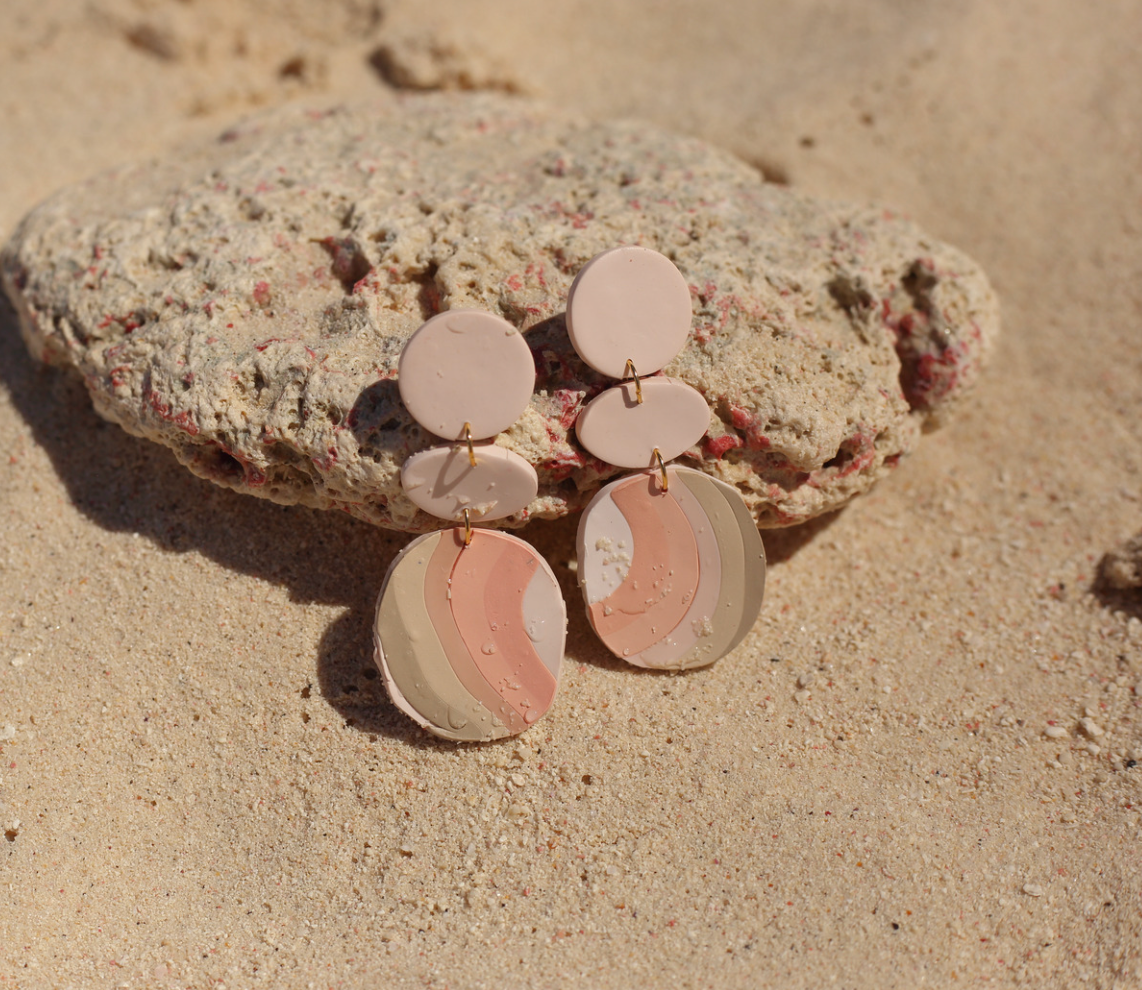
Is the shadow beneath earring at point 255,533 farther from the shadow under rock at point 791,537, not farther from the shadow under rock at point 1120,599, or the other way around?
the shadow under rock at point 1120,599

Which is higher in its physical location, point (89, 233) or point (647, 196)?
point (647, 196)

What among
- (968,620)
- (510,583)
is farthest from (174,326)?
(968,620)

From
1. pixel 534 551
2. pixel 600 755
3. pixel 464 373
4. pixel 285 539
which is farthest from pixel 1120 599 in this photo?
pixel 285 539

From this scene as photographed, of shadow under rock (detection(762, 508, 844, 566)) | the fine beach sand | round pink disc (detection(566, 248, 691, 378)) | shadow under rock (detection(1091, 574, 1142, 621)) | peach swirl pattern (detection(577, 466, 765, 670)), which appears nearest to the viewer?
the fine beach sand

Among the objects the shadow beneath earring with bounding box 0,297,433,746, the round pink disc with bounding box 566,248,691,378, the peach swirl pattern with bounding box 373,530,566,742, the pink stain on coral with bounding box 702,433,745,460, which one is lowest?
the shadow beneath earring with bounding box 0,297,433,746

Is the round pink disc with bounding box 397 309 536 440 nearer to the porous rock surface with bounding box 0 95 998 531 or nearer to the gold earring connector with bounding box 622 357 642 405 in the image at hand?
the porous rock surface with bounding box 0 95 998 531

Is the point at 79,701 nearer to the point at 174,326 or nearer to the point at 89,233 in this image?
the point at 174,326

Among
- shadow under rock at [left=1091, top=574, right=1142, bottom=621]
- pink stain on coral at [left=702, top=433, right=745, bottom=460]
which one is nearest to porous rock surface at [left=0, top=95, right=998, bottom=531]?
pink stain on coral at [left=702, top=433, right=745, bottom=460]
